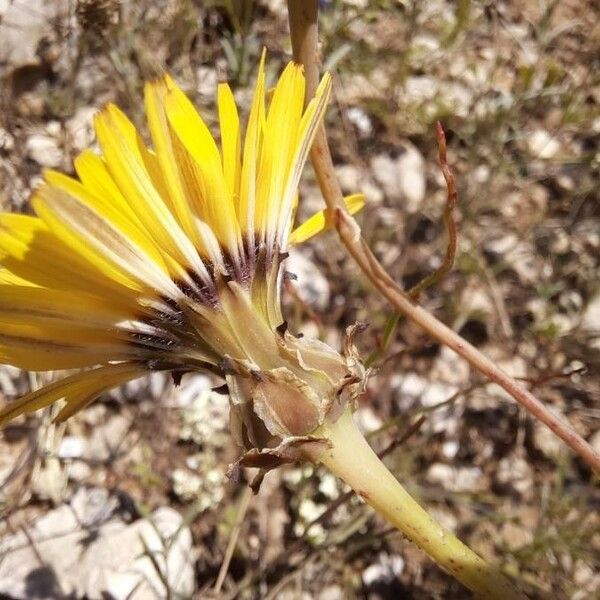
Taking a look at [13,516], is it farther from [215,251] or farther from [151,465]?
[215,251]

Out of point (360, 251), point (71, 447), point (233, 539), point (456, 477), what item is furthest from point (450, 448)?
point (71, 447)

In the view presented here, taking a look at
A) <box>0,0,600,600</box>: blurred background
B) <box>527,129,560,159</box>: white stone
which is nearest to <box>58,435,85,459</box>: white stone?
<box>0,0,600,600</box>: blurred background

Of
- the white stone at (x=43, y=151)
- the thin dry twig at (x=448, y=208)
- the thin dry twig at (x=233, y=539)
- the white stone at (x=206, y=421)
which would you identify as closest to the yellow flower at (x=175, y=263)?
the thin dry twig at (x=448, y=208)

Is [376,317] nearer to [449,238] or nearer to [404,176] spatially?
[404,176]

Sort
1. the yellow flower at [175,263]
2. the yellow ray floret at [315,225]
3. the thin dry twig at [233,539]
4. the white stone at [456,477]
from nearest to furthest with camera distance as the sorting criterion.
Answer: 1. the yellow flower at [175,263]
2. the yellow ray floret at [315,225]
3. the thin dry twig at [233,539]
4. the white stone at [456,477]

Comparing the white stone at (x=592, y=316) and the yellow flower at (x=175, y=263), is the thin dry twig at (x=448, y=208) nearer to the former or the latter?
the yellow flower at (x=175, y=263)

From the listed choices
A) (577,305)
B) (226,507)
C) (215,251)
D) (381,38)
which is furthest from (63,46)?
(577,305)

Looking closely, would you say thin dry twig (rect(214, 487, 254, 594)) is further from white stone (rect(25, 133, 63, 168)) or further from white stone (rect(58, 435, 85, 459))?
white stone (rect(25, 133, 63, 168))

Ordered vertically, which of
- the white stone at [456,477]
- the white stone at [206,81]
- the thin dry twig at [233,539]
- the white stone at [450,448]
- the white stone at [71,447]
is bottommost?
the white stone at [456,477]

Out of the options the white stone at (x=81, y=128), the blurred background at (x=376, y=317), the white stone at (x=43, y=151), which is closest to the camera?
the blurred background at (x=376, y=317)
